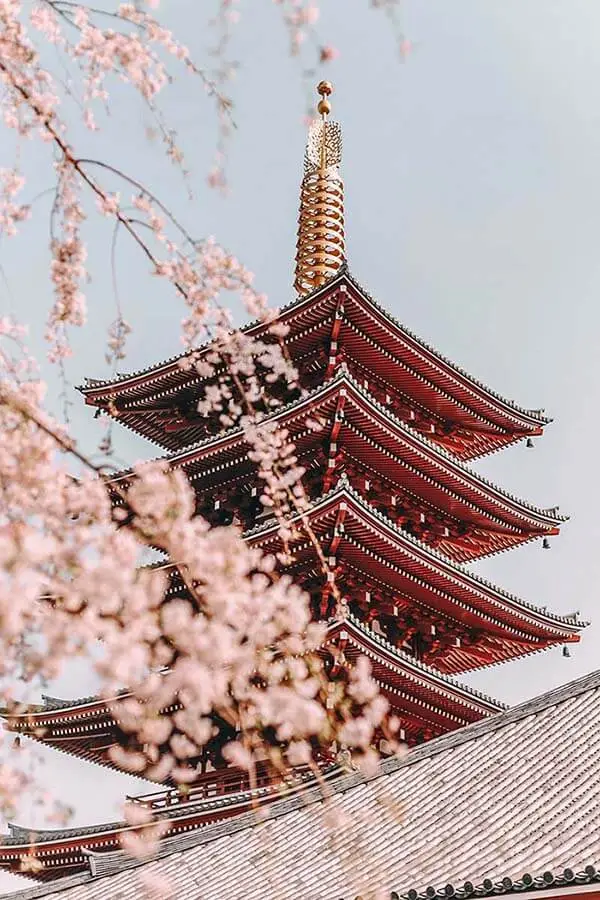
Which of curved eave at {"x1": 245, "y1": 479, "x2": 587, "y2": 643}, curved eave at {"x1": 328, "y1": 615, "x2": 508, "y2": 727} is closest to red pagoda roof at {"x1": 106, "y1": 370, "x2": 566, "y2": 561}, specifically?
curved eave at {"x1": 245, "y1": 479, "x2": 587, "y2": 643}

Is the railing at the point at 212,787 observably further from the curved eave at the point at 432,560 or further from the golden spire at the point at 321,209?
the golden spire at the point at 321,209

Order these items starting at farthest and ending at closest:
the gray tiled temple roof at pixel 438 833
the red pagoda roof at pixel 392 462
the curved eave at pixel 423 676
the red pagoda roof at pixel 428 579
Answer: the red pagoda roof at pixel 392 462 → the red pagoda roof at pixel 428 579 → the curved eave at pixel 423 676 → the gray tiled temple roof at pixel 438 833

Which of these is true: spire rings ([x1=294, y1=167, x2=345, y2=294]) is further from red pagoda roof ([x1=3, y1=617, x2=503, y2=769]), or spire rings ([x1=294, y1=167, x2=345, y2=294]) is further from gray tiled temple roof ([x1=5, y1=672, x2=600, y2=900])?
gray tiled temple roof ([x1=5, y1=672, x2=600, y2=900])

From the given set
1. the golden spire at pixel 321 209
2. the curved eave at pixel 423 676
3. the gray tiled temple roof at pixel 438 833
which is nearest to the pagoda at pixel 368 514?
the curved eave at pixel 423 676

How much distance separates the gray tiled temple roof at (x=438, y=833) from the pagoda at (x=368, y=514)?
6.26ft

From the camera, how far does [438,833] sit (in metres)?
9.27

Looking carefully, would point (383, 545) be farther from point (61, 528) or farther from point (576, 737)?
point (61, 528)

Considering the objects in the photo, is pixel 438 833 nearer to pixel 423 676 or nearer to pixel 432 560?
pixel 423 676

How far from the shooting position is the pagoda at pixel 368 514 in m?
14.8

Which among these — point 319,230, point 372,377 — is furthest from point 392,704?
point 319,230

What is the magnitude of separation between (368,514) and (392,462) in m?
2.17

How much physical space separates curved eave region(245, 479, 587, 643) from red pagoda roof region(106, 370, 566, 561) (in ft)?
3.96

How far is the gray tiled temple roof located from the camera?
25.8ft

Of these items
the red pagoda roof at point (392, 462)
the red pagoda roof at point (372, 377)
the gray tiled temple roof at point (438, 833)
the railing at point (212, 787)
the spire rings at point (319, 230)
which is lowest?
the gray tiled temple roof at point (438, 833)
